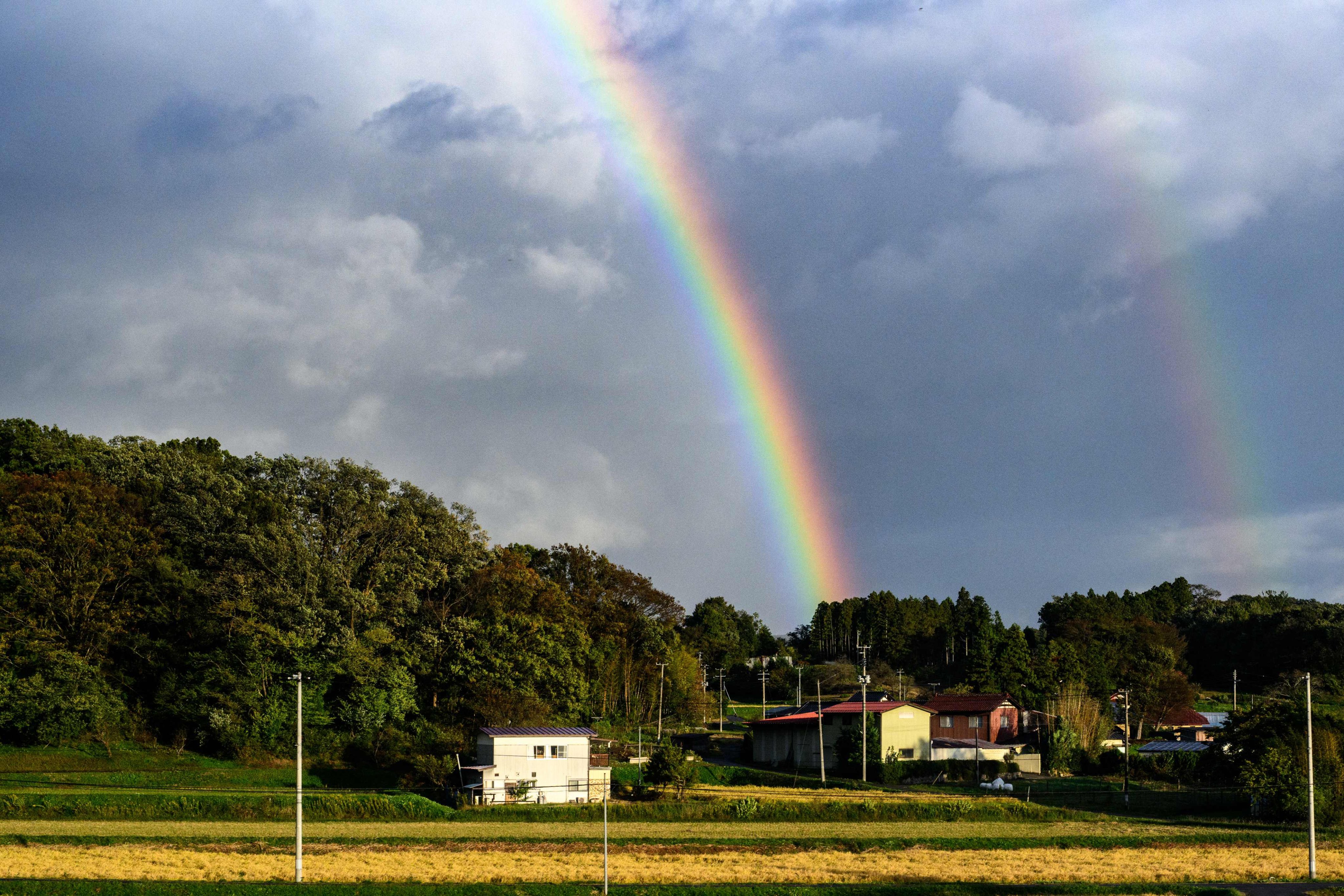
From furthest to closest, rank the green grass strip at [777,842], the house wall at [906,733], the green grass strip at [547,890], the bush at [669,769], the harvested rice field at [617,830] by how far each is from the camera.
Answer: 1. the house wall at [906,733]
2. the bush at [669,769]
3. the harvested rice field at [617,830]
4. the green grass strip at [777,842]
5. the green grass strip at [547,890]

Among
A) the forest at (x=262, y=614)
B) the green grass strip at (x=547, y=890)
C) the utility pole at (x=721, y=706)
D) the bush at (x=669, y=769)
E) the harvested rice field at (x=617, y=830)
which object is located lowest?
the utility pole at (x=721, y=706)

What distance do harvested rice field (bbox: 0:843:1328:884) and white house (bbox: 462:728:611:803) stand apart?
16.0 m

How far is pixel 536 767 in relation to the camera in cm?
6097

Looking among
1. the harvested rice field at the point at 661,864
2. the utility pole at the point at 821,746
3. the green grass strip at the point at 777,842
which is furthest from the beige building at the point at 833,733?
the harvested rice field at the point at 661,864

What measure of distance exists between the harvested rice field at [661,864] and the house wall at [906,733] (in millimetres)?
29675

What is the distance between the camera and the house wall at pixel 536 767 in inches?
2349

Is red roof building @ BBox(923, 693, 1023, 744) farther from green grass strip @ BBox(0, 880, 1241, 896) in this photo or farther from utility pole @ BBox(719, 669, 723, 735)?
green grass strip @ BBox(0, 880, 1241, 896)

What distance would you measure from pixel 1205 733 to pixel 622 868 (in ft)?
236

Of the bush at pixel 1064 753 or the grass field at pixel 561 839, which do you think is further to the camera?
the bush at pixel 1064 753

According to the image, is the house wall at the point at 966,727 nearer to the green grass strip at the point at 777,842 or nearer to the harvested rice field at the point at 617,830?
the harvested rice field at the point at 617,830

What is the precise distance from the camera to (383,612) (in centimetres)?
7256

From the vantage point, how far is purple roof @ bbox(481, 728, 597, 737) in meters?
60.7

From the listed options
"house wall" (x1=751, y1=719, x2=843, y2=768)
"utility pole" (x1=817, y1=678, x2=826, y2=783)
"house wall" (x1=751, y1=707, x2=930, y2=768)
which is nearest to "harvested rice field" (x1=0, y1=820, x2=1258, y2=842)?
"utility pole" (x1=817, y1=678, x2=826, y2=783)

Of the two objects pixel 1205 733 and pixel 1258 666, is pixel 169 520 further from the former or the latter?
pixel 1258 666
